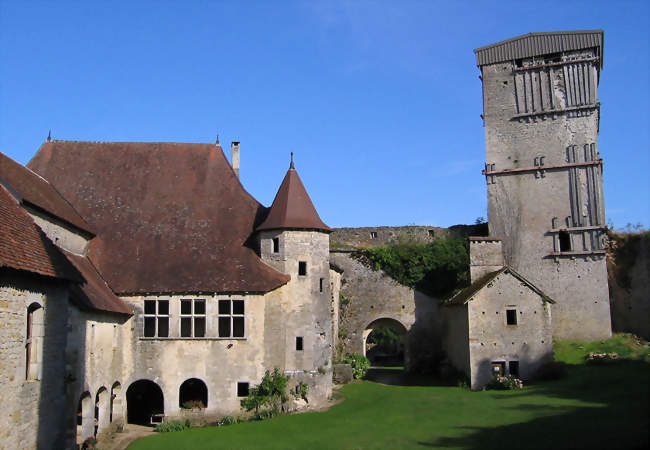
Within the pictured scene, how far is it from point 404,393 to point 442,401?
2943 millimetres

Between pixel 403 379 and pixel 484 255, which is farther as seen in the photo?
pixel 403 379

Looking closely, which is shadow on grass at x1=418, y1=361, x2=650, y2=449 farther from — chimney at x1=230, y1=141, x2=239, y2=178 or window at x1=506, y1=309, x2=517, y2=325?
chimney at x1=230, y1=141, x2=239, y2=178

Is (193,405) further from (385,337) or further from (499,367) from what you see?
(385,337)

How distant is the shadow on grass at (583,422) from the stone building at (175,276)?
880 cm

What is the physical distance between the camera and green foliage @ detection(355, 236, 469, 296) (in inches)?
1302

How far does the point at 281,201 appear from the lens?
26562 mm

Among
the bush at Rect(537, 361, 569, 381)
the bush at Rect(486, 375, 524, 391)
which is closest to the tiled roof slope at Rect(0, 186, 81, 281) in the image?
the bush at Rect(486, 375, 524, 391)

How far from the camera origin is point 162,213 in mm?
26875

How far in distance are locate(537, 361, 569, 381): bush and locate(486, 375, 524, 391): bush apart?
1.02 metres

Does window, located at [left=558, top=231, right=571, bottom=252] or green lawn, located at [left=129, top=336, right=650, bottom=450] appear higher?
window, located at [left=558, top=231, right=571, bottom=252]

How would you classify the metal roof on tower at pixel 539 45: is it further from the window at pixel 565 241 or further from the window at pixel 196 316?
the window at pixel 196 316

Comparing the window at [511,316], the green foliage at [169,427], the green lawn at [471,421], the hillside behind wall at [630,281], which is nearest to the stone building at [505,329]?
the window at [511,316]

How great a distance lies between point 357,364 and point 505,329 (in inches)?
346

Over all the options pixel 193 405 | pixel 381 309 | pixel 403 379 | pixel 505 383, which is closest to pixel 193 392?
pixel 193 405
